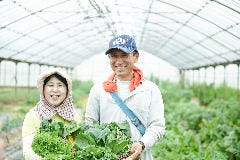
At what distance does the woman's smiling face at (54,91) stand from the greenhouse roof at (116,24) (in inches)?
248

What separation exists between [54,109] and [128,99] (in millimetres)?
705

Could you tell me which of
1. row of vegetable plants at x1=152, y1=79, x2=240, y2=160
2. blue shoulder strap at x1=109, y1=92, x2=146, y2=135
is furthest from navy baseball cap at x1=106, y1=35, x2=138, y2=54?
row of vegetable plants at x1=152, y1=79, x2=240, y2=160

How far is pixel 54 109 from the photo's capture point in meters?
3.77

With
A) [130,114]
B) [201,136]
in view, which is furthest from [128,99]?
[201,136]

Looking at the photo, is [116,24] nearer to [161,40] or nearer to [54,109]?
[161,40]

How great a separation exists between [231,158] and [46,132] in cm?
608

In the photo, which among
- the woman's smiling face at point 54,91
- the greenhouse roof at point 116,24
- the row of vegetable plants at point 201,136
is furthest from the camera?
the greenhouse roof at point 116,24

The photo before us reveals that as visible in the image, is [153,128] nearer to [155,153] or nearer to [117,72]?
[117,72]

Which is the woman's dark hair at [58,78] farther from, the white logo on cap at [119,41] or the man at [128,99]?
the white logo on cap at [119,41]

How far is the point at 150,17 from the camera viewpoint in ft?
49.2

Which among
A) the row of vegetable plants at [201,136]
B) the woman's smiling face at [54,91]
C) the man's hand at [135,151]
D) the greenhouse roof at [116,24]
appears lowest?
the row of vegetable plants at [201,136]

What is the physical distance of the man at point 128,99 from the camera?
3705 mm

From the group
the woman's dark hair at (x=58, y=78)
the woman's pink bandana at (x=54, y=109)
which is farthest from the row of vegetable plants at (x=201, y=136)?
the woman's dark hair at (x=58, y=78)

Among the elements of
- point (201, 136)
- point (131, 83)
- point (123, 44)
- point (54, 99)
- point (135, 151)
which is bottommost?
point (201, 136)
